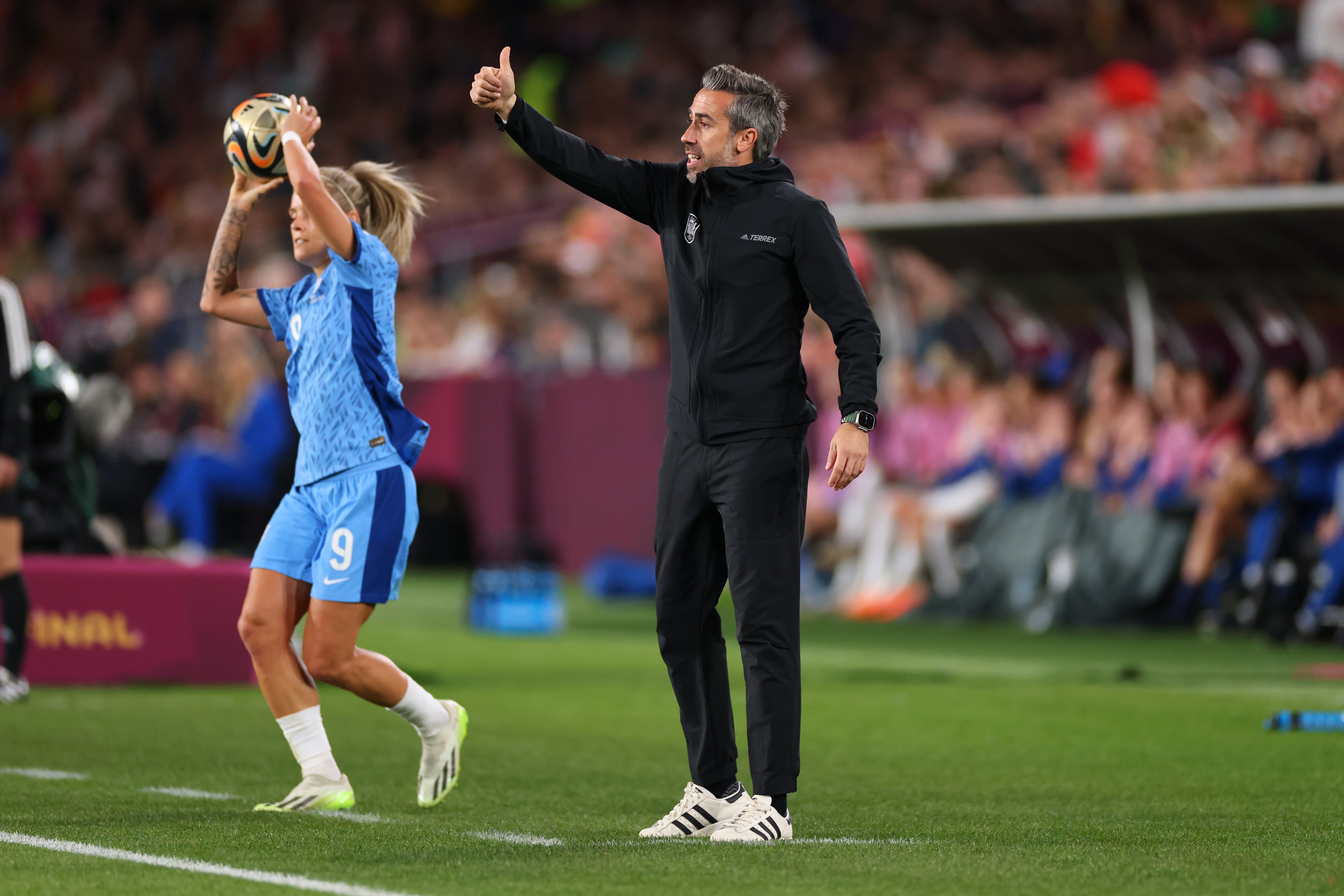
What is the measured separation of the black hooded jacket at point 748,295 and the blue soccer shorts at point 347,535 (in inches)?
42.1

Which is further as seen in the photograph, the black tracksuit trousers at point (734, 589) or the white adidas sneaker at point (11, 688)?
the white adidas sneaker at point (11, 688)

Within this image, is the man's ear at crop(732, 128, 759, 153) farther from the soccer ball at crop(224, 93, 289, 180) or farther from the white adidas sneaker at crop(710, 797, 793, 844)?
the white adidas sneaker at crop(710, 797, 793, 844)

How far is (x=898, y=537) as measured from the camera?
17703 millimetres

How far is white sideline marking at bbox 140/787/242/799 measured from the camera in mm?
7129

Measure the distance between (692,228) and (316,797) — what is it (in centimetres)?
232

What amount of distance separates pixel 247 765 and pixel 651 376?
13.7 m

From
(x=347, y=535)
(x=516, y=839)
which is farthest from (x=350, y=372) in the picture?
(x=516, y=839)

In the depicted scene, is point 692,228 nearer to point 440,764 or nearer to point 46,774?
point 440,764

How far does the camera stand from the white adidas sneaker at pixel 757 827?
6090mm

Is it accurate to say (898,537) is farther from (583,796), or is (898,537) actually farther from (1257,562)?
(583,796)

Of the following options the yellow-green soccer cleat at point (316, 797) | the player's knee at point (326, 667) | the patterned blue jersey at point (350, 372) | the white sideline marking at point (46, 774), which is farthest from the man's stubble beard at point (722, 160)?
the white sideline marking at point (46, 774)

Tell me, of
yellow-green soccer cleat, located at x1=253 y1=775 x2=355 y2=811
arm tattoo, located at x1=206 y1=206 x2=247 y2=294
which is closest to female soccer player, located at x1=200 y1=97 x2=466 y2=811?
yellow-green soccer cleat, located at x1=253 y1=775 x2=355 y2=811

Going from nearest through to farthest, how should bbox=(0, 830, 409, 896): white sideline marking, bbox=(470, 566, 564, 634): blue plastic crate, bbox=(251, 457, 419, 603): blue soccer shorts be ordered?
bbox=(0, 830, 409, 896): white sideline marking → bbox=(251, 457, 419, 603): blue soccer shorts → bbox=(470, 566, 564, 634): blue plastic crate

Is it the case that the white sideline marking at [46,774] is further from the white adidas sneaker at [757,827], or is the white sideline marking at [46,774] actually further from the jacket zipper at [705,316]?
the jacket zipper at [705,316]
